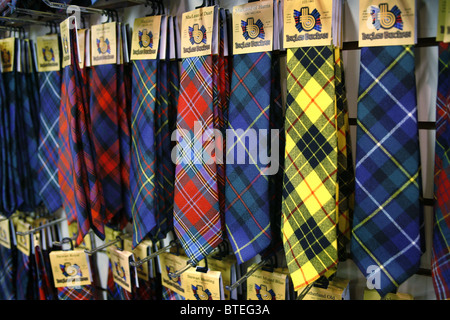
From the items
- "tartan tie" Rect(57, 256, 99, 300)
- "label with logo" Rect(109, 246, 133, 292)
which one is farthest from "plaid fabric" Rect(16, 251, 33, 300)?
"label with logo" Rect(109, 246, 133, 292)

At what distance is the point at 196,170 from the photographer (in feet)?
3.49

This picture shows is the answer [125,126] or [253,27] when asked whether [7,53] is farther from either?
[253,27]

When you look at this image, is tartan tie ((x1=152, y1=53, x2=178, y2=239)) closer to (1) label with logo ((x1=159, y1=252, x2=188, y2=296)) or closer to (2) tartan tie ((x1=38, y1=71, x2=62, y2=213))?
(1) label with logo ((x1=159, y1=252, x2=188, y2=296))

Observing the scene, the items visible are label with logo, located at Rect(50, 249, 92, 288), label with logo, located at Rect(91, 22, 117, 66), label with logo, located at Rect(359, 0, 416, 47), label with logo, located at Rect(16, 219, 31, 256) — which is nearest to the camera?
label with logo, located at Rect(359, 0, 416, 47)

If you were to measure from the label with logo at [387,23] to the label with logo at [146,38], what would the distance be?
61cm

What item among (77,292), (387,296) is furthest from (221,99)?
(77,292)

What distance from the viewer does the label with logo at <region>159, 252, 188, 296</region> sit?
1288 mm

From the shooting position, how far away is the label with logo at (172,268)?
50.7 inches

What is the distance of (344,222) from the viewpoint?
38.2 inches

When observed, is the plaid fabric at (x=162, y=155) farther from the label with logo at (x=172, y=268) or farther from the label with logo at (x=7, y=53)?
the label with logo at (x=7, y=53)

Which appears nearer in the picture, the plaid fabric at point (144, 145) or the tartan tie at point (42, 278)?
the plaid fabric at point (144, 145)

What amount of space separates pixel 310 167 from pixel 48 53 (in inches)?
45.1

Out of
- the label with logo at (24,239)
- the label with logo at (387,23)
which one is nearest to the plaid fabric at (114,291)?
the label with logo at (24,239)

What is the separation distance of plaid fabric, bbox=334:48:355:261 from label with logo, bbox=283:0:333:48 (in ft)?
0.24
